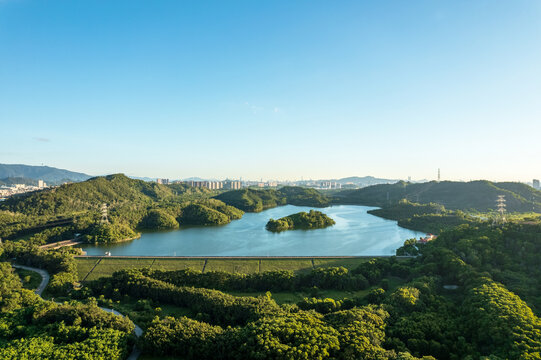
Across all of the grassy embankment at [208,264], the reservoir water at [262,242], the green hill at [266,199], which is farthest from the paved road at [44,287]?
the green hill at [266,199]

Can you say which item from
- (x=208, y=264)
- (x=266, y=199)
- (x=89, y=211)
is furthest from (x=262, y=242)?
(x=266, y=199)

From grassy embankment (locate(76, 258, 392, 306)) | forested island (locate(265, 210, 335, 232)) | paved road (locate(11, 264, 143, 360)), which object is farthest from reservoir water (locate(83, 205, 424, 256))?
paved road (locate(11, 264, 143, 360))

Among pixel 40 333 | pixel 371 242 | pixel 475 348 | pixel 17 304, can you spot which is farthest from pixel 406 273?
pixel 17 304

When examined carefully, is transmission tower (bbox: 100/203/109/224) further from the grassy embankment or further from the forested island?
the forested island

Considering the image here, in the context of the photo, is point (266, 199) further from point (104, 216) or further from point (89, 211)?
point (104, 216)

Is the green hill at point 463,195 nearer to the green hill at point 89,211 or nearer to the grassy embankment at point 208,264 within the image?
the green hill at point 89,211

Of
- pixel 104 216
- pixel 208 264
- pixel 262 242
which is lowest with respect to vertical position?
pixel 262 242
